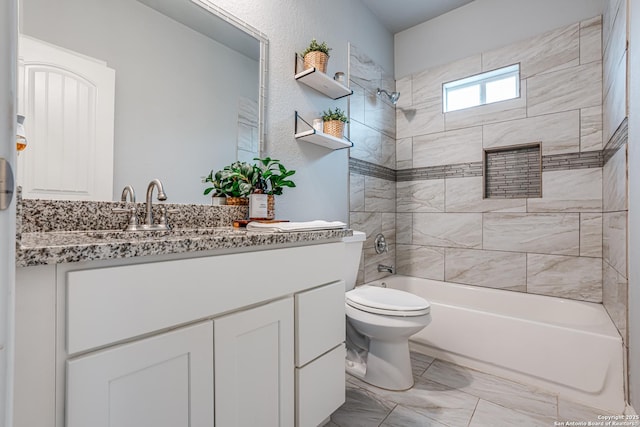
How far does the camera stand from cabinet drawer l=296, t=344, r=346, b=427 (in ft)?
3.79

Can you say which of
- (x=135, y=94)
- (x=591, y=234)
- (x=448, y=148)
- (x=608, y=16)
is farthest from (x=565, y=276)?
(x=135, y=94)

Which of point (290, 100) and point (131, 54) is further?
point (290, 100)

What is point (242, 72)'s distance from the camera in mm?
1628

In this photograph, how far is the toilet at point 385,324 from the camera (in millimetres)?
1609

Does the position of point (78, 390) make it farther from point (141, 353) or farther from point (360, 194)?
point (360, 194)

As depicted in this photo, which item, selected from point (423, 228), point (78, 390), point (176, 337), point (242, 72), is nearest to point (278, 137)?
point (242, 72)

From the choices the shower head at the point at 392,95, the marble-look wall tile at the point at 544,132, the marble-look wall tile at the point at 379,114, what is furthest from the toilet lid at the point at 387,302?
the shower head at the point at 392,95

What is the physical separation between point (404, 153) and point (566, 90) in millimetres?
1229

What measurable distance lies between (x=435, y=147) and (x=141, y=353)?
8.63ft

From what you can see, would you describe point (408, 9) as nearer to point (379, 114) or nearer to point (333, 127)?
point (379, 114)

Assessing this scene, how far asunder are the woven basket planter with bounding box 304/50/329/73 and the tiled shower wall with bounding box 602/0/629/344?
1.48m

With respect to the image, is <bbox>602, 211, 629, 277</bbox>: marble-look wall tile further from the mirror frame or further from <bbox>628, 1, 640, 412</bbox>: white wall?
the mirror frame

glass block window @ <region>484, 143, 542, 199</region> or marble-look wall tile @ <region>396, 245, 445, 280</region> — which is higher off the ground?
glass block window @ <region>484, 143, 542, 199</region>

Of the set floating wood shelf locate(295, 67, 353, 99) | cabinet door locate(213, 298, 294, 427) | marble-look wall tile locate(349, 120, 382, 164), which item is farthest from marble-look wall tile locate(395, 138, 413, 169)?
cabinet door locate(213, 298, 294, 427)
